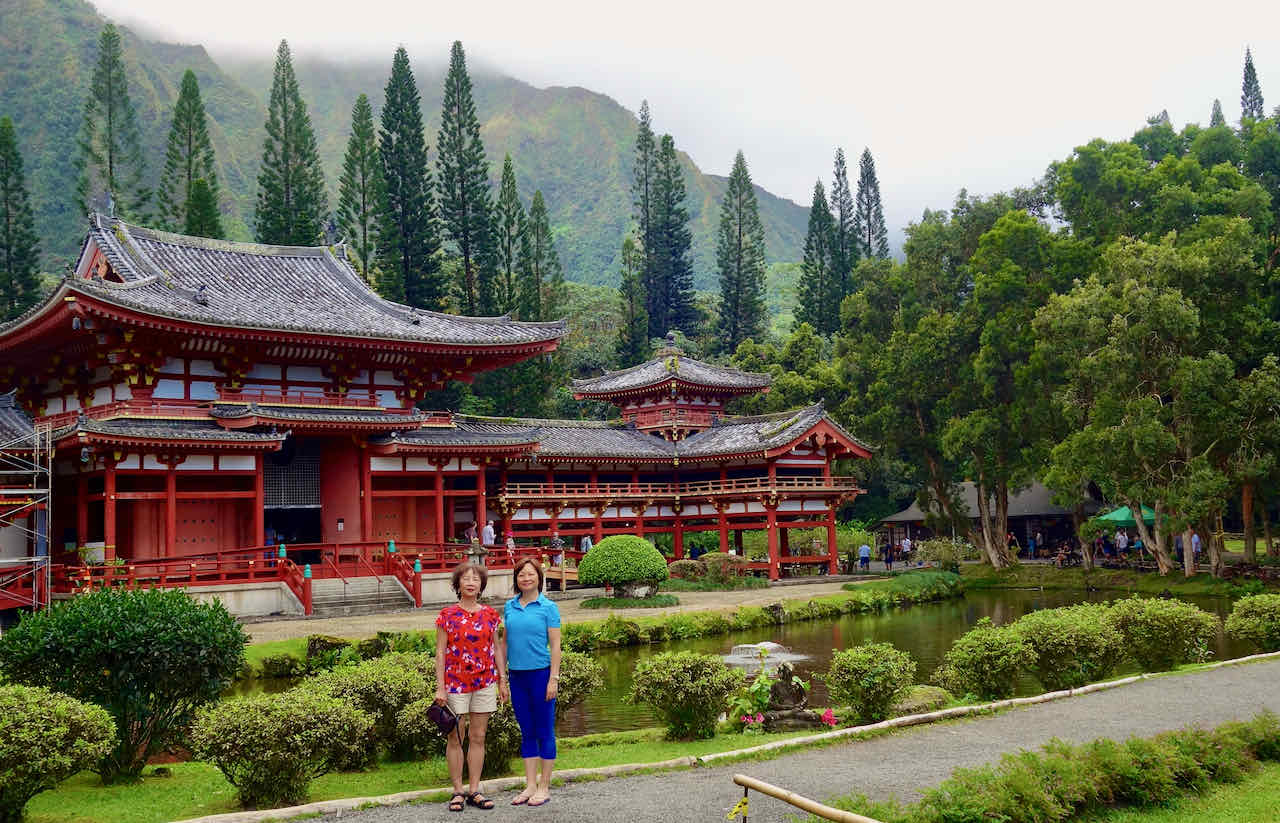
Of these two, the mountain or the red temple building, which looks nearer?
the red temple building

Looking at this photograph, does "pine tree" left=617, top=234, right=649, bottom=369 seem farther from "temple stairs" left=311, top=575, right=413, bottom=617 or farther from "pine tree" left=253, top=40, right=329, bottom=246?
"temple stairs" left=311, top=575, right=413, bottom=617

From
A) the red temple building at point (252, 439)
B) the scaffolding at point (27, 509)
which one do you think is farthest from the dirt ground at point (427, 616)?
the scaffolding at point (27, 509)

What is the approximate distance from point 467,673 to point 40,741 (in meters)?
2.90

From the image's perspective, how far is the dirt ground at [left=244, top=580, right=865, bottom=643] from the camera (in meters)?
20.8

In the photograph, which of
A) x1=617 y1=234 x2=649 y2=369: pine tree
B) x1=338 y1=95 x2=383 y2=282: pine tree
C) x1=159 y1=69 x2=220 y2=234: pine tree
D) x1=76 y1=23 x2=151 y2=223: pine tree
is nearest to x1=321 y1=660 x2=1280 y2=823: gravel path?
x1=338 y1=95 x2=383 y2=282: pine tree

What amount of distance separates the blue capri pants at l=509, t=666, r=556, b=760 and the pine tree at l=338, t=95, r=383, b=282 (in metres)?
45.3

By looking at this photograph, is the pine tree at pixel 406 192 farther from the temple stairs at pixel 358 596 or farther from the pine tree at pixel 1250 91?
the pine tree at pixel 1250 91

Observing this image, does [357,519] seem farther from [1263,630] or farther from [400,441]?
[1263,630]

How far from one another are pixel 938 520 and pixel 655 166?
106ft

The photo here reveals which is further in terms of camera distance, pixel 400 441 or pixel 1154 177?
pixel 1154 177

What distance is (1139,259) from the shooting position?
101 feet

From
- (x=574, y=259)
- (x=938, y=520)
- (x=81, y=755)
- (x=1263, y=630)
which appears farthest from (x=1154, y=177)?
(x=574, y=259)

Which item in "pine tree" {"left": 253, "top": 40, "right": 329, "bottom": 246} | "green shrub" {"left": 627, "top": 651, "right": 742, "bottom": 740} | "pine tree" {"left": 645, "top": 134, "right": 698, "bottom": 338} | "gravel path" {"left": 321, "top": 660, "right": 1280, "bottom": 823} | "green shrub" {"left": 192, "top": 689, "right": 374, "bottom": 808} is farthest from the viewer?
"pine tree" {"left": 645, "top": 134, "right": 698, "bottom": 338}

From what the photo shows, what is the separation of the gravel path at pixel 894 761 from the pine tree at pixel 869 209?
5764cm
